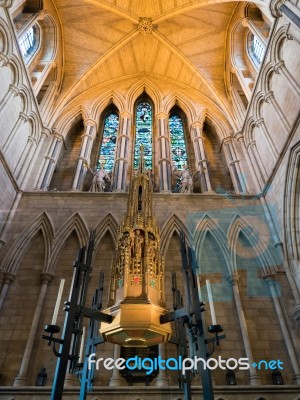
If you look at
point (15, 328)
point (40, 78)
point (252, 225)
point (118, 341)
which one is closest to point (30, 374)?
point (15, 328)

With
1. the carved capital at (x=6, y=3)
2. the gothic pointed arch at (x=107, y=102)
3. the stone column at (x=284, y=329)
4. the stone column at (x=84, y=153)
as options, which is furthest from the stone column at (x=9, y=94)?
the stone column at (x=284, y=329)

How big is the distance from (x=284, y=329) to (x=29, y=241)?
653cm

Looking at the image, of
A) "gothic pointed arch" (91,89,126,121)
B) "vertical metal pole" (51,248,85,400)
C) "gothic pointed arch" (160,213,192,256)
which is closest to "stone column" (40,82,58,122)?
"gothic pointed arch" (91,89,126,121)

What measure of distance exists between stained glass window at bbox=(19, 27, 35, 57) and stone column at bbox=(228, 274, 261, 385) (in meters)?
10.4

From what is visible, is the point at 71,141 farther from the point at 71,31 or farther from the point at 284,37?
the point at 284,37

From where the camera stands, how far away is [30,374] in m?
5.98

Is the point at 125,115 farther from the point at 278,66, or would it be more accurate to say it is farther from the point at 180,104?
the point at 278,66

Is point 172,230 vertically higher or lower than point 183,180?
lower

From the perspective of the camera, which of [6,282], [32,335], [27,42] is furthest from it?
[27,42]

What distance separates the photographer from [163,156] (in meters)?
10.7

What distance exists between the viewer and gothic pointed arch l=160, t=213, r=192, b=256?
26.1 feet

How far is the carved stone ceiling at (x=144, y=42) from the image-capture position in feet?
40.2

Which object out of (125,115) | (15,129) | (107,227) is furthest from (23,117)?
(107,227)

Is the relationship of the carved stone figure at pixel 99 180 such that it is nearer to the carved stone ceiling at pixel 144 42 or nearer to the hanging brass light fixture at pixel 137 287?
the carved stone ceiling at pixel 144 42
